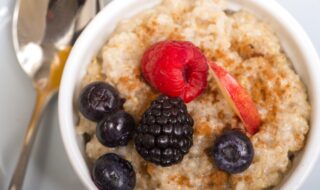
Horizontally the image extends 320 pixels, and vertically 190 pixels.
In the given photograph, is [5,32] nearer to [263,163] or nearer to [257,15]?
[257,15]

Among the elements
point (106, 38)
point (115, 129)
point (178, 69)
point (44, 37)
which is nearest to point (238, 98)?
point (178, 69)

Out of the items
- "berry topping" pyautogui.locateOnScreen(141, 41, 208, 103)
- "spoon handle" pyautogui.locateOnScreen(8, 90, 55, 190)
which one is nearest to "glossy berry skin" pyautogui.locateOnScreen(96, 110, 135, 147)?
"berry topping" pyautogui.locateOnScreen(141, 41, 208, 103)

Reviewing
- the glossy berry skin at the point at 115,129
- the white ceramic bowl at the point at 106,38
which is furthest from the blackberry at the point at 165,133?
the white ceramic bowl at the point at 106,38

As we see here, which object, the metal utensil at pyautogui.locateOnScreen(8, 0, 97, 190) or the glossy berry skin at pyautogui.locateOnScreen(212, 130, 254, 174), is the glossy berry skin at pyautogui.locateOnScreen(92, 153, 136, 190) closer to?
the glossy berry skin at pyautogui.locateOnScreen(212, 130, 254, 174)

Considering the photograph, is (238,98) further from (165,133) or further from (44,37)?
(44,37)

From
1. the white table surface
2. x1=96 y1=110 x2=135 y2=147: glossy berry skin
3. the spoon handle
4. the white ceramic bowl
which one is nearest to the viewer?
x1=96 y1=110 x2=135 y2=147: glossy berry skin

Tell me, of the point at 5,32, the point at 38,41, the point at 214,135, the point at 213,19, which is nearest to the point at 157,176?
the point at 214,135

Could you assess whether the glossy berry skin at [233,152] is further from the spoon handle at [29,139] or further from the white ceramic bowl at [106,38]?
the spoon handle at [29,139]
